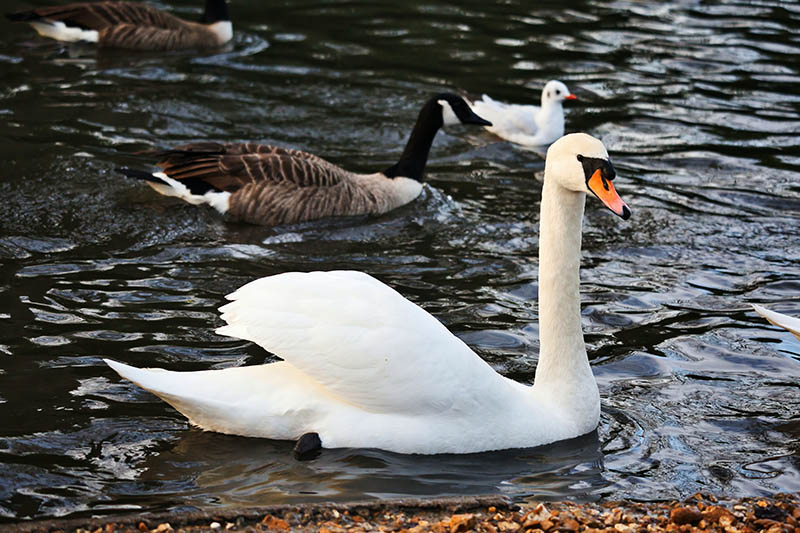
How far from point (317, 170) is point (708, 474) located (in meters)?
6.12

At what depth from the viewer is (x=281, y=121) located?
1418 cm

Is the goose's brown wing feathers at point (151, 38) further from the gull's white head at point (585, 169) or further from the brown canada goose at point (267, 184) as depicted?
the gull's white head at point (585, 169)

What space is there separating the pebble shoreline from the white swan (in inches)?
30.0

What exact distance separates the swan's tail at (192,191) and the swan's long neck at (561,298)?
518cm

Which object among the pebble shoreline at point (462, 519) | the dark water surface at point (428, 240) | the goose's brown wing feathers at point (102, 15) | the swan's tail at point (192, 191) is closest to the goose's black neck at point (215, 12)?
the goose's brown wing feathers at point (102, 15)

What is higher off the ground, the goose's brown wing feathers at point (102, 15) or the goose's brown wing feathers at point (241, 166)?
the goose's brown wing feathers at point (102, 15)

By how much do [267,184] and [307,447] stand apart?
5.49m

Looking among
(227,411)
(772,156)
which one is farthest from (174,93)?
(227,411)

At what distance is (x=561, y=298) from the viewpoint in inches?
269

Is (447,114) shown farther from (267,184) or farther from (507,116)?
(267,184)

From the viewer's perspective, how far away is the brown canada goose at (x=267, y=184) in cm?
1134

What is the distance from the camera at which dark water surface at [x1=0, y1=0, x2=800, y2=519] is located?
6.35m

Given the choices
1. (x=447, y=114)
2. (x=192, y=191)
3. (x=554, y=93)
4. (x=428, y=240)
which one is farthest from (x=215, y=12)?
(x=428, y=240)

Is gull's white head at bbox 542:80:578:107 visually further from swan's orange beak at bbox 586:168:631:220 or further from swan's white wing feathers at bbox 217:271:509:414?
swan's white wing feathers at bbox 217:271:509:414
